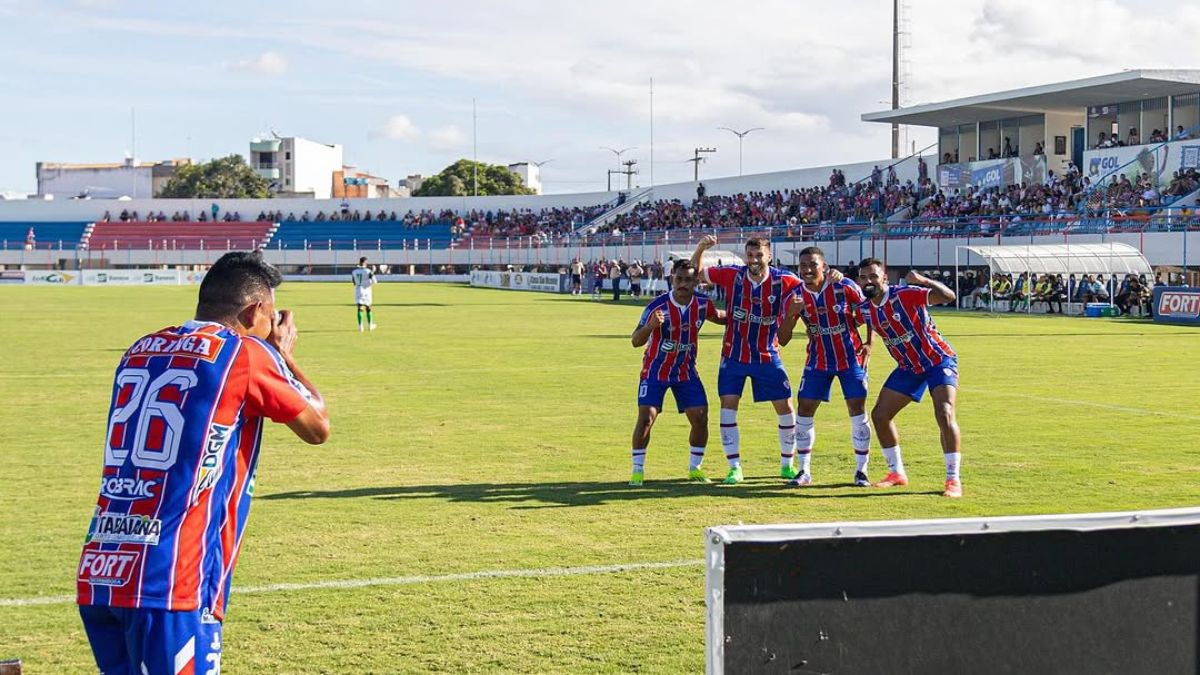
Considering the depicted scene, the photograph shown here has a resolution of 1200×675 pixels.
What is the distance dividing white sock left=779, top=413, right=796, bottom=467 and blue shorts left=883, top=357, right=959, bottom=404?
851mm

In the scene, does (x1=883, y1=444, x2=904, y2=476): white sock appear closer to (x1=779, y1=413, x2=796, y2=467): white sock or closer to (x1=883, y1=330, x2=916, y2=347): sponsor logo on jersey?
(x1=779, y1=413, x2=796, y2=467): white sock

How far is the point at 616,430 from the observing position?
48.7 ft

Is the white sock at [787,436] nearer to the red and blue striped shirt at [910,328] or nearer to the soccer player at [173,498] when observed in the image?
the red and blue striped shirt at [910,328]

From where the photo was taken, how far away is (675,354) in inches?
447

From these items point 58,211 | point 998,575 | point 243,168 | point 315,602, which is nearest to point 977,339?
point 315,602

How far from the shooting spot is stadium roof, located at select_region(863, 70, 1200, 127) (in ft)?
177

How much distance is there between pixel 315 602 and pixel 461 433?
7.21 m

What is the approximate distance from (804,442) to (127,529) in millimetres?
8181

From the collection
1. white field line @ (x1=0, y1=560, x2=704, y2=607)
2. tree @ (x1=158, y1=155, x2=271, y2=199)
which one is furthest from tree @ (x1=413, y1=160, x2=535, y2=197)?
white field line @ (x1=0, y1=560, x2=704, y2=607)

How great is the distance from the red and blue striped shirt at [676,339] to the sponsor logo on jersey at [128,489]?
7.57m

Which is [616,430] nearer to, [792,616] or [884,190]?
Answer: [792,616]

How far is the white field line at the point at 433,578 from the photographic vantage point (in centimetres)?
752

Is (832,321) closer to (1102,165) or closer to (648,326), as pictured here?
(648,326)

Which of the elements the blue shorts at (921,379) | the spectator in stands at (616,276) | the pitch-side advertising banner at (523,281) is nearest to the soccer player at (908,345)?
the blue shorts at (921,379)
